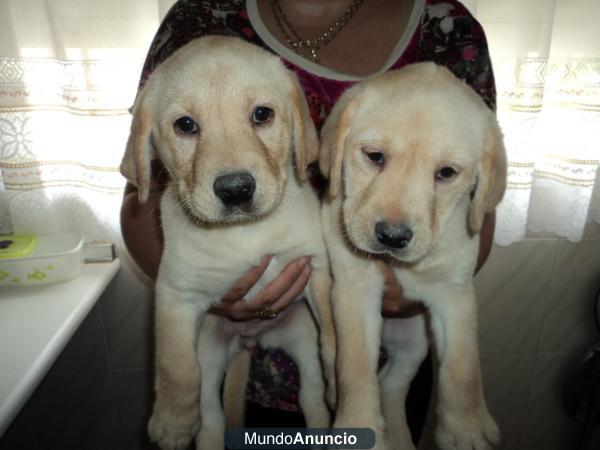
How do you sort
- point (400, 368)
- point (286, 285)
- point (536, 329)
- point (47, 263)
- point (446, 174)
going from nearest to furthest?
1. point (446, 174)
2. point (286, 285)
3. point (400, 368)
4. point (47, 263)
5. point (536, 329)

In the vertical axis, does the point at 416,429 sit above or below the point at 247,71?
below

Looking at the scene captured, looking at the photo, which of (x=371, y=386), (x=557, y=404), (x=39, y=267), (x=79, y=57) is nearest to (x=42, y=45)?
(x=79, y=57)

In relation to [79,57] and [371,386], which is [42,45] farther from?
[371,386]

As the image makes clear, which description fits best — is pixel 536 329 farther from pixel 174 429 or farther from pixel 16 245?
pixel 16 245

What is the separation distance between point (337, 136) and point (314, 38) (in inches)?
21.5

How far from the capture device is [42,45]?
1.89 meters

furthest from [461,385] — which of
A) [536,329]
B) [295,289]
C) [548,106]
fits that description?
[536,329]

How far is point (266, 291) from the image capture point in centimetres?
138

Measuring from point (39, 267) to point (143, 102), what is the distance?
3.73 feet

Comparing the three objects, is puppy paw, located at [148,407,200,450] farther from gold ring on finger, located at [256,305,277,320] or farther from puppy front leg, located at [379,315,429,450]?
puppy front leg, located at [379,315,429,450]

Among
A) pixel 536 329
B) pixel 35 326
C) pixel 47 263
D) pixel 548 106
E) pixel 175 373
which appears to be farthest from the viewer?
pixel 536 329

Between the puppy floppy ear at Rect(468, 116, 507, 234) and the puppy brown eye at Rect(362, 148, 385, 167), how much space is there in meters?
0.27

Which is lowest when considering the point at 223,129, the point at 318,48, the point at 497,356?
the point at 497,356

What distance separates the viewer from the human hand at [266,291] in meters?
1.36
